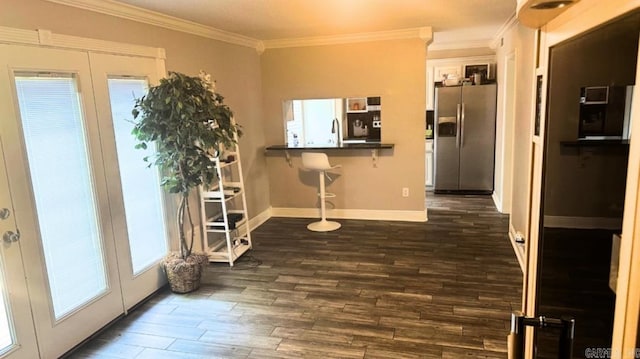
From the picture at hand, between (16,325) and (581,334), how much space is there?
Result: 2861mm

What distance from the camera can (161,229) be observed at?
3.78m

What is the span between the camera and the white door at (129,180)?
3113mm

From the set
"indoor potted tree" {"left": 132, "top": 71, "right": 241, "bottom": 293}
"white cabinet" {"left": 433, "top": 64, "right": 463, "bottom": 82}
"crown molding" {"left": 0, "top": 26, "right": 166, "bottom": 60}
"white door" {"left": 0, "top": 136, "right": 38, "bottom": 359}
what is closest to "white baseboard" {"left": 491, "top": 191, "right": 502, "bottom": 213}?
"white cabinet" {"left": 433, "top": 64, "right": 463, "bottom": 82}

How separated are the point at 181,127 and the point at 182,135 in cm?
6

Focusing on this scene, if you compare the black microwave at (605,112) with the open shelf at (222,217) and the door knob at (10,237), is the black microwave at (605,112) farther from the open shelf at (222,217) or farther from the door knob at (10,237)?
the open shelf at (222,217)

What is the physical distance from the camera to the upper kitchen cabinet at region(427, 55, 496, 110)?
6887 millimetres

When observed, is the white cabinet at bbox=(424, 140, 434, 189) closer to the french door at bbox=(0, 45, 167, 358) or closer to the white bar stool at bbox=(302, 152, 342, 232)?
the white bar stool at bbox=(302, 152, 342, 232)

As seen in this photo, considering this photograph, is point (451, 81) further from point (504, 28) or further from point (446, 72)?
point (504, 28)

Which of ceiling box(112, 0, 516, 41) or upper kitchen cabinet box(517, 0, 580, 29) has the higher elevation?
ceiling box(112, 0, 516, 41)

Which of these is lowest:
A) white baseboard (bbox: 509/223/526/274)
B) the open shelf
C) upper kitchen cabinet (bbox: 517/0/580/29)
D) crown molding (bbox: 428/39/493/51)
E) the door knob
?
white baseboard (bbox: 509/223/526/274)

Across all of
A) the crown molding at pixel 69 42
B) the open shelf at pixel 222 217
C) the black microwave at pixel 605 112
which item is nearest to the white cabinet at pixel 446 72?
the open shelf at pixel 222 217

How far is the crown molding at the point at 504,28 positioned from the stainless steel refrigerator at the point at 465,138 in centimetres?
66

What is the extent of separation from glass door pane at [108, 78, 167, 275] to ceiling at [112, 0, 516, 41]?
2.24ft

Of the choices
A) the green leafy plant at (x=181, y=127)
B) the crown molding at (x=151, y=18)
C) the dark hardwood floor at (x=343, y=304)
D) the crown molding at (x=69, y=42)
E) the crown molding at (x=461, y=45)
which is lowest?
the dark hardwood floor at (x=343, y=304)
